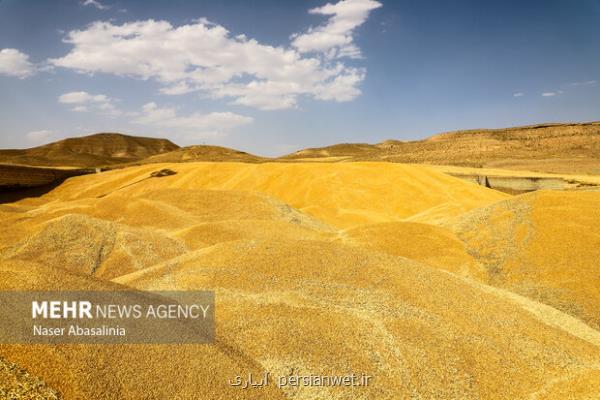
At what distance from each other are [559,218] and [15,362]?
12818 millimetres

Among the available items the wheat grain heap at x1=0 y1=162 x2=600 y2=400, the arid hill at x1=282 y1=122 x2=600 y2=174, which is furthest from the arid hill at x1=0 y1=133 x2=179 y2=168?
the wheat grain heap at x1=0 y1=162 x2=600 y2=400

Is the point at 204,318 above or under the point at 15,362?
under

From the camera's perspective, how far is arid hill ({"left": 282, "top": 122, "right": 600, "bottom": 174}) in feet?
117

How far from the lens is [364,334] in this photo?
540 cm

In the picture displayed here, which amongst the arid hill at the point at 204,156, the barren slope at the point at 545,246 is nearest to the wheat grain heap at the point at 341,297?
Answer: the barren slope at the point at 545,246

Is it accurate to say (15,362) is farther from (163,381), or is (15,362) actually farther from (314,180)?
(314,180)

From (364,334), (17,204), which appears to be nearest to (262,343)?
(364,334)

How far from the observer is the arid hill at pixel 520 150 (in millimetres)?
35562
